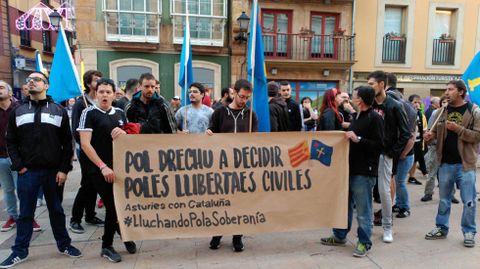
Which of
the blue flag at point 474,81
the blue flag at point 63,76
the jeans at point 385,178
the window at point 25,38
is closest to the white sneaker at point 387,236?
the jeans at point 385,178

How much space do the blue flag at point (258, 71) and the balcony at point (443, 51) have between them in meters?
15.0

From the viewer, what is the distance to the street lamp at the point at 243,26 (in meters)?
13.3

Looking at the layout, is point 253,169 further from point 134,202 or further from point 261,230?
point 134,202

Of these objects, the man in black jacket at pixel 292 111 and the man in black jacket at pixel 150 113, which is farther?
the man in black jacket at pixel 292 111

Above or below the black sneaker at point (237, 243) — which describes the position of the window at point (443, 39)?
above

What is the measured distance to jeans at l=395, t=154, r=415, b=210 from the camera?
5414mm

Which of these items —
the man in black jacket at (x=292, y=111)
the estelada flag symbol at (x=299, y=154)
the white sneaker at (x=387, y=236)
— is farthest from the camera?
the man in black jacket at (x=292, y=111)

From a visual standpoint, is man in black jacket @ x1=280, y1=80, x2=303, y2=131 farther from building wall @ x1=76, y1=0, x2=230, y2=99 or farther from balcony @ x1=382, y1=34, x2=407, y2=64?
balcony @ x1=382, y1=34, x2=407, y2=64

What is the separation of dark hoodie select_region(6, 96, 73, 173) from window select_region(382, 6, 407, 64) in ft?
50.6

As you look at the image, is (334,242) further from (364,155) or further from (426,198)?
(426,198)

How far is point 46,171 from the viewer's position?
3.89 m

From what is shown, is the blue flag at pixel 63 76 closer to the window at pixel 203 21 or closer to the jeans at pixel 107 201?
the jeans at pixel 107 201

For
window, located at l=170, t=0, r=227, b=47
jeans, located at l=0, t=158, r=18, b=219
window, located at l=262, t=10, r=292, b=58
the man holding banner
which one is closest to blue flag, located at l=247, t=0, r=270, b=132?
the man holding banner

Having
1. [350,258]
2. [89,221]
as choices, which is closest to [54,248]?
[89,221]
